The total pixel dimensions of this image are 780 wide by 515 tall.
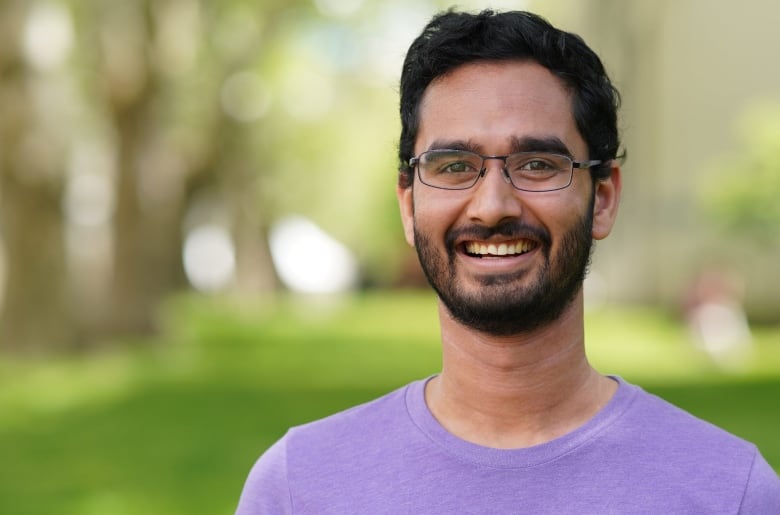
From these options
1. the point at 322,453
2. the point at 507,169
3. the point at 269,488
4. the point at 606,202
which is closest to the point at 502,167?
the point at 507,169

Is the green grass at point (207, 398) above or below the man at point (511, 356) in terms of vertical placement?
below

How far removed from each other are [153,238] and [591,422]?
22.8 meters

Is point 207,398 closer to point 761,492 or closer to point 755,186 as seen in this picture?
point 755,186

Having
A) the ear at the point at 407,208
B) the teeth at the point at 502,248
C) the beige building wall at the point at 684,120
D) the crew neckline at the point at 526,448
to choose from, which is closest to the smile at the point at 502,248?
the teeth at the point at 502,248

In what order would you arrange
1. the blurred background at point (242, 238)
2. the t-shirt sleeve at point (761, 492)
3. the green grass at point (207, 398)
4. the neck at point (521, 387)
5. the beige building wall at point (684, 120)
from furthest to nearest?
the beige building wall at point (684, 120), the blurred background at point (242, 238), the green grass at point (207, 398), the neck at point (521, 387), the t-shirt sleeve at point (761, 492)

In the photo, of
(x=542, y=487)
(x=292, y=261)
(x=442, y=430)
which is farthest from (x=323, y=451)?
(x=292, y=261)

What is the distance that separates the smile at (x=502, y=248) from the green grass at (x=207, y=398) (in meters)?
6.97

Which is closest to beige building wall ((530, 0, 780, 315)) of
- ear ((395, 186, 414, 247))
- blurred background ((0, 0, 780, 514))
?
blurred background ((0, 0, 780, 514))

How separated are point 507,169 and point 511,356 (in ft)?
1.30

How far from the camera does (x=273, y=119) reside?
38938 mm

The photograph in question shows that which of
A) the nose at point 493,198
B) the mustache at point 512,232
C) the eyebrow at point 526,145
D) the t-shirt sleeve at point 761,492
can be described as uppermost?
the eyebrow at point 526,145

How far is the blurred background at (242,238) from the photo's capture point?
1331cm

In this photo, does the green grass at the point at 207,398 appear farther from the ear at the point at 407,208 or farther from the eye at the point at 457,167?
the eye at the point at 457,167

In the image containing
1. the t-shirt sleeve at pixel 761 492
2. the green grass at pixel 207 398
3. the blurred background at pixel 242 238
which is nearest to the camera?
the t-shirt sleeve at pixel 761 492
